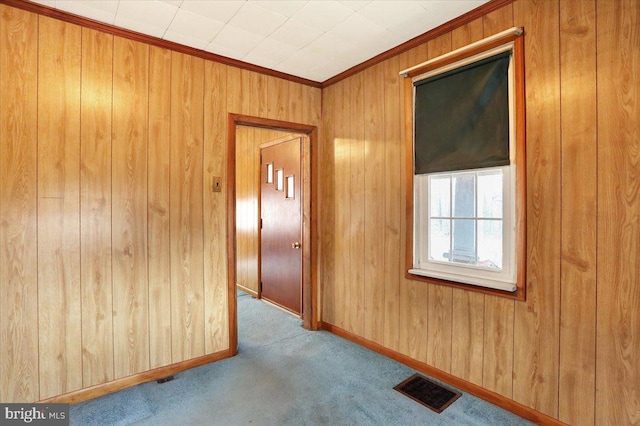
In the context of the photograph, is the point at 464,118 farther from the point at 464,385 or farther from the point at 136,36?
the point at 136,36

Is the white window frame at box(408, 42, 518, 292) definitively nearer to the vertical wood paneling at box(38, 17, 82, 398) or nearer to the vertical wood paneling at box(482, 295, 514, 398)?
the vertical wood paneling at box(482, 295, 514, 398)

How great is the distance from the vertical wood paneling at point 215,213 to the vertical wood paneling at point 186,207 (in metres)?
0.05

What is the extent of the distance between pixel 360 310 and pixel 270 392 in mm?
1160

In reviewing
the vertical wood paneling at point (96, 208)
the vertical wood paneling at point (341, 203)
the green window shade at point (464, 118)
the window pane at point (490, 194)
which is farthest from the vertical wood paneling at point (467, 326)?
the vertical wood paneling at point (96, 208)

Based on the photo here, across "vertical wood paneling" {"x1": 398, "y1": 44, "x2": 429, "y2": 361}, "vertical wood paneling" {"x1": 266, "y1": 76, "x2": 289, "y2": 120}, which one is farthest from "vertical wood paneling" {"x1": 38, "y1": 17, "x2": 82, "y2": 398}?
"vertical wood paneling" {"x1": 398, "y1": 44, "x2": 429, "y2": 361}

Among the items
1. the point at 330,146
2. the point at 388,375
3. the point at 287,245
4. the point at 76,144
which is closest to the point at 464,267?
the point at 388,375

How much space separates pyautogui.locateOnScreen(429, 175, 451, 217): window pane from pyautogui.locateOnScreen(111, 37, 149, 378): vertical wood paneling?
7.37 feet

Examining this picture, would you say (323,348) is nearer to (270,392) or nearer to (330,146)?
(270,392)

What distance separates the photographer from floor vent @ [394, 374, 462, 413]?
2175 millimetres

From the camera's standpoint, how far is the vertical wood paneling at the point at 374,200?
2916 mm

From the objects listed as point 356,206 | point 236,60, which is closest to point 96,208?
point 236,60

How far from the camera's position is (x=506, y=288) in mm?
2043

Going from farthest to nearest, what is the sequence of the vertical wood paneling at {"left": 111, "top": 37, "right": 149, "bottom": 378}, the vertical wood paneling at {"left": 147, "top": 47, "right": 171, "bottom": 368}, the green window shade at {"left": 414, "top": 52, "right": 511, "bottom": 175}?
the vertical wood paneling at {"left": 147, "top": 47, "right": 171, "bottom": 368} → the vertical wood paneling at {"left": 111, "top": 37, "right": 149, "bottom": 378} → the green window shade at {"left": 414, "top": 52, "right": 511, "bottom": 175}

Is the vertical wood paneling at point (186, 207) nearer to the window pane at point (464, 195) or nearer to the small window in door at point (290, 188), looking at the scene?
the small window in door at point (290, 188)
